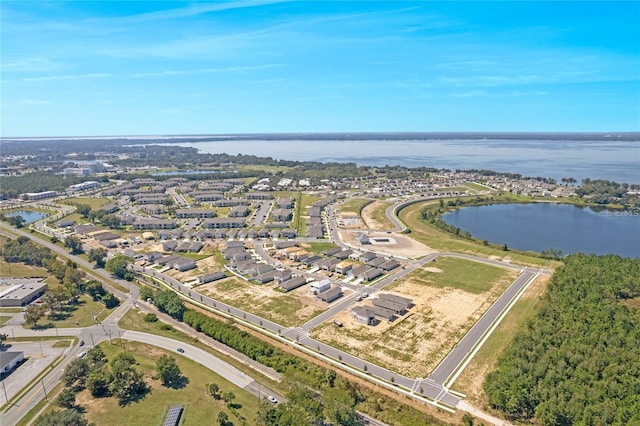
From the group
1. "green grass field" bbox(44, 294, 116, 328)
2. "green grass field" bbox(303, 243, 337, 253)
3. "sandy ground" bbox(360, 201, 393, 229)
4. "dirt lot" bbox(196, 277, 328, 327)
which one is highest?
"sandy ground" bbox(360, 201, 393, 229)

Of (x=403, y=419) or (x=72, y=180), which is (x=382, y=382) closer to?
(x=403, y=419)

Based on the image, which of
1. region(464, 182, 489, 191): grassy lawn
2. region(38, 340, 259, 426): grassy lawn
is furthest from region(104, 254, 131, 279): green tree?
region(464, 182, 489, 191): grassy lawn

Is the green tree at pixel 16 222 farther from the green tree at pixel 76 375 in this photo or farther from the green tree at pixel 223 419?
the green tree at pixel 223 419

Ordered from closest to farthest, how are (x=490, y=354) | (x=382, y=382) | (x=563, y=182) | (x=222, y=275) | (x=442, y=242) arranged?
(x=382, y=382), (x=490, y=354), (x=222, y=275), (x=442, y=242), (x=563, y=182)

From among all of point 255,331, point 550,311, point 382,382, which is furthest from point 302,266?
point 550,311

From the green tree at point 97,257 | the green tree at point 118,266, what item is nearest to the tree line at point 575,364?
the green tree at point 118,266

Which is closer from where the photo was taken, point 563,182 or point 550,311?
point 550,311

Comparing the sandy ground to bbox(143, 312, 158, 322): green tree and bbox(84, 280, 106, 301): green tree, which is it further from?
bbox(84, 280, 106, 301): green tree
